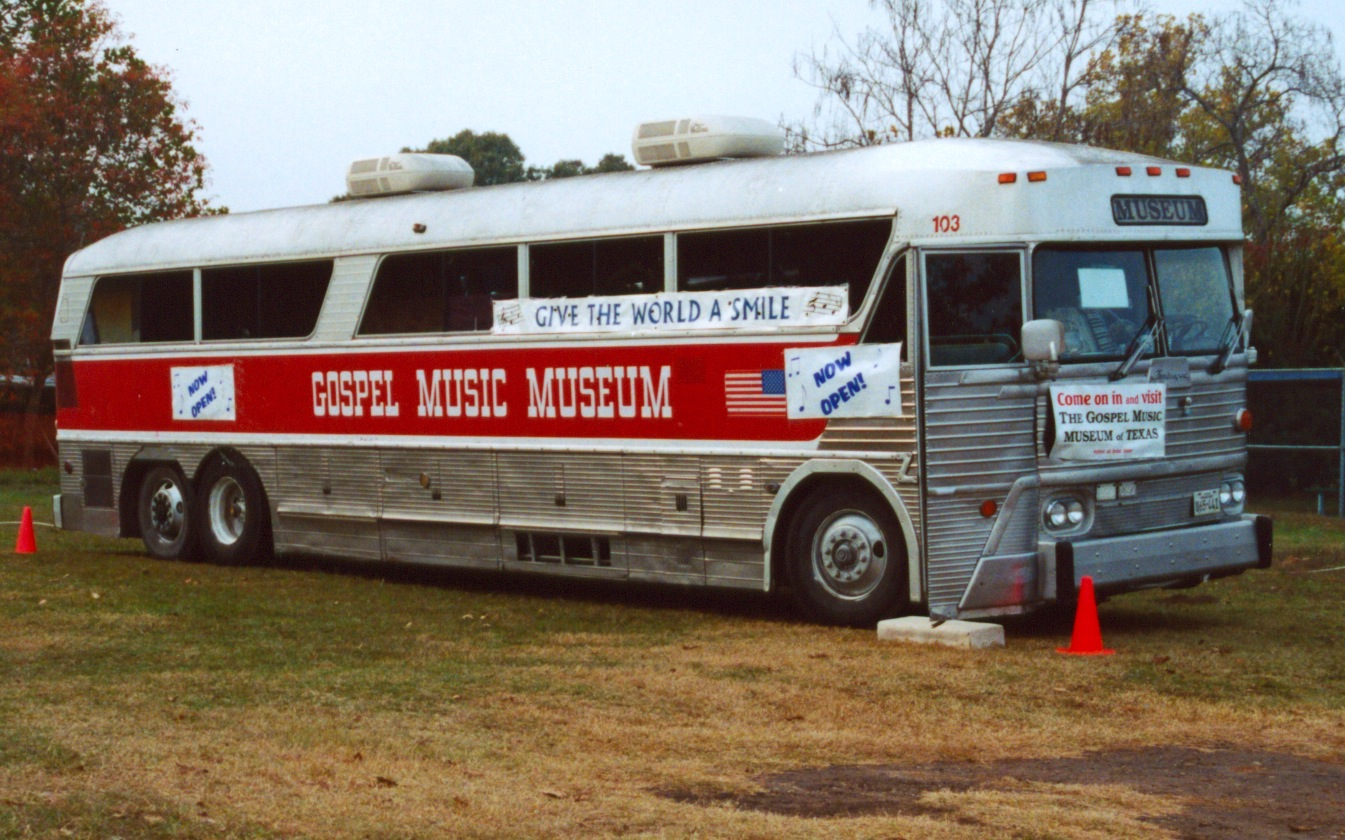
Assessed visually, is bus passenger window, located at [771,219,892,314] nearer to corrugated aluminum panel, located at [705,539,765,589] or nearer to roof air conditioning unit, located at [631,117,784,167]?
roof air conditioning unit, located at [631,117,784,167]

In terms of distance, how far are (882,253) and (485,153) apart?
57.2 metres

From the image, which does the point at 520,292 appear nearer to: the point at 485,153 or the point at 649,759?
the point at 649,759

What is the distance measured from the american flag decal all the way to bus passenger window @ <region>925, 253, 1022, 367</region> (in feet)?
4.32

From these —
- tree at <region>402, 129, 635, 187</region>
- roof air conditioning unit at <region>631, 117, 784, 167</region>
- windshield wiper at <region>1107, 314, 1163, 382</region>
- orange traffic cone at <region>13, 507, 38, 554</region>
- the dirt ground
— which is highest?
tree at <region>402, 129, 635, 187</region>

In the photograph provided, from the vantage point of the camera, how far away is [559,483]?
46.1 ft

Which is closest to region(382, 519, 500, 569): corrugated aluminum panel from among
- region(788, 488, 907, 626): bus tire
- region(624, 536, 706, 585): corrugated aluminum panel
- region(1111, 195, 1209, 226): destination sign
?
region(624, 536, 706, 585): corrugated aluminum panel

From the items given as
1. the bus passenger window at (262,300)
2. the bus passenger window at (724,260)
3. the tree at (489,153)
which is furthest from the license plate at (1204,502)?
the tree at (489,153)

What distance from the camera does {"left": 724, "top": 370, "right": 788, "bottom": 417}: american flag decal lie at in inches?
491

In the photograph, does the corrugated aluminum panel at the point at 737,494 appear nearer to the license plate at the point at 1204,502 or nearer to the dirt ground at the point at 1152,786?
the license plate at the point at 1204,502

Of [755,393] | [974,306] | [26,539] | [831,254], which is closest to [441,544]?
[755,393]

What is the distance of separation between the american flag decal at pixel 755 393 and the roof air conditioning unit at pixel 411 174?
161 inches

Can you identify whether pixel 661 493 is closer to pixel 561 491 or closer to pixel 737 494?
pixel 737 494

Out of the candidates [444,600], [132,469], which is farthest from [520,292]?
[132,469]

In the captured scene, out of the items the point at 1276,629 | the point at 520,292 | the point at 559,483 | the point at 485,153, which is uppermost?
the point at 485,153
